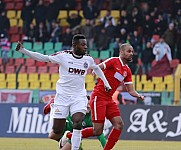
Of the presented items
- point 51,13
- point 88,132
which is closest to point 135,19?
point 51,13

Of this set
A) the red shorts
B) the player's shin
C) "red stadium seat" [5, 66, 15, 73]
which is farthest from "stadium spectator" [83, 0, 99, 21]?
the player's shin

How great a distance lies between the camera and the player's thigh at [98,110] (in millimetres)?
14164

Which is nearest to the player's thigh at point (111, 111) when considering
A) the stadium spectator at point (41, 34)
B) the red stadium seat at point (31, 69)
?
the red stadium seat at point (31, 69)

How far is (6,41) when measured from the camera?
30.1 meters

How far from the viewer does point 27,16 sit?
31.0 metres

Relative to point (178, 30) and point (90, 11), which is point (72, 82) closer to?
point (178, 30)

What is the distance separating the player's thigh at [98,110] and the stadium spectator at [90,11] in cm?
1657

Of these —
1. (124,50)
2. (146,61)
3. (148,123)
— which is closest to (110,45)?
(146,61)

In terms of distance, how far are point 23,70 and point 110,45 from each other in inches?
146

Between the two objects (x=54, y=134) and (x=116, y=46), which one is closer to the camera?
(x=54, y=134)

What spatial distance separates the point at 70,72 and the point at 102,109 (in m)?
1.71

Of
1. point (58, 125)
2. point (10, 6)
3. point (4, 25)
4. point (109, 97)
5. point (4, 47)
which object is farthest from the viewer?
point (10, 6)

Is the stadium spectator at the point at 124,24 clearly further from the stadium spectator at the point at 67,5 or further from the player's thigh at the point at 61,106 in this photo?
the player's thigh at the point at 61,106

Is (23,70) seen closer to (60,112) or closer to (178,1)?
(178,1)
